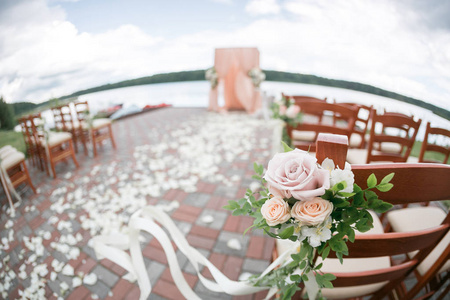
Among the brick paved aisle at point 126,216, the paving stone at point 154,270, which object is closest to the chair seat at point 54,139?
the brick paved aisle at point 126,216

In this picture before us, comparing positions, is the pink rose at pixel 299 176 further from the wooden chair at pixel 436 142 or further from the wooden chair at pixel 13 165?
the wooden chair at pixel 13 165

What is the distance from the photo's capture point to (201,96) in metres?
8.13

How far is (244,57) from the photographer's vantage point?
7.22 meters

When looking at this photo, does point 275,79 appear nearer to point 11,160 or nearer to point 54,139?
point 54,139

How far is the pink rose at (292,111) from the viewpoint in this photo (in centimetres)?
247

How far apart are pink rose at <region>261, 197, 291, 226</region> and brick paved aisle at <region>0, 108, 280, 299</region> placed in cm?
138

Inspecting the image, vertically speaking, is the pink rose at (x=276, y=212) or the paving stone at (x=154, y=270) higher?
the pink rose at (x=276, y=212)

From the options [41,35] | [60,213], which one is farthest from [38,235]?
[41,35]

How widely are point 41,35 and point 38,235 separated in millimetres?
2412

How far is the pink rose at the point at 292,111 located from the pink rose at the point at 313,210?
2107 mm

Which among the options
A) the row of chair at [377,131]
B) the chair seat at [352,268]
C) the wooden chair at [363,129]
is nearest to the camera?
the chair seat at [352,268]

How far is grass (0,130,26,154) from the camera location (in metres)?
2.94

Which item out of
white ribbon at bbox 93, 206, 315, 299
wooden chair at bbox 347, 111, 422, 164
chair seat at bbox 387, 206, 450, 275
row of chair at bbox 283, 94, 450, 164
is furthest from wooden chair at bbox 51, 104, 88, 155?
chair seat at bbox 387, 206, 450, 275

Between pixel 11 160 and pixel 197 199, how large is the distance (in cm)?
→ 252
